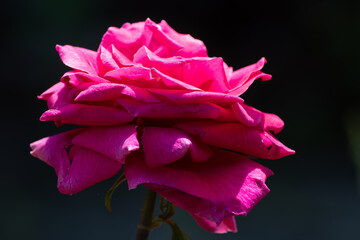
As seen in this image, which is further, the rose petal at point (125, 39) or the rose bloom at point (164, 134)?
the rose petal at point (125, 39)

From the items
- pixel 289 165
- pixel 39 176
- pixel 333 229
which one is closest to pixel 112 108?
pixel 333 229

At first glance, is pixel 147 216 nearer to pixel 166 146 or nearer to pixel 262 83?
pixel 166 146

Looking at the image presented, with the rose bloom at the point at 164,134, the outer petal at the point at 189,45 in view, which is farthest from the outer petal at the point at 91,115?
the outer petal at the point at 189,45

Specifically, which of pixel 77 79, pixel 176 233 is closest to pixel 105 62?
pixel 77 79

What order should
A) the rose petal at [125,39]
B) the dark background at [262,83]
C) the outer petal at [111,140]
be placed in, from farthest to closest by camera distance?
1. the dark background at [262,83]
2. the rose petal at [125,39]
3. the outer petal at [111,140]

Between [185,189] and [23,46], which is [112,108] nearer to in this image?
[185,189]

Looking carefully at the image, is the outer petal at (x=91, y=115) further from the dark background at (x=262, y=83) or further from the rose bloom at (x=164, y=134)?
the dark background at (x=262, y=83)
